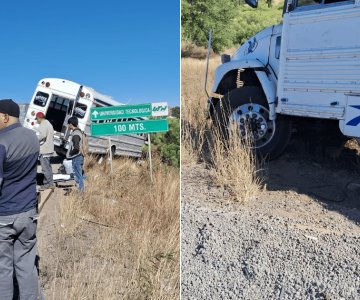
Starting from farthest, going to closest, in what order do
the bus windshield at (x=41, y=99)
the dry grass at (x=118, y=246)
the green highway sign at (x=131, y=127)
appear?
the bus windshield at (x=41, y=99)
the green highway sign at (x=131, y=127)
the dry grass at (x=118, y=246)

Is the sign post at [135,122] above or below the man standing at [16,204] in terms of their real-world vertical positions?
above

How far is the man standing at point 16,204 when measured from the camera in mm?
4188

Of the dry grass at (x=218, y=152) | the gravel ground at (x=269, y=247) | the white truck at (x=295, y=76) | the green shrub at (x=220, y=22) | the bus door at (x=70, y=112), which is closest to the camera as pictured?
the gravel ground at (x=269, y=247)

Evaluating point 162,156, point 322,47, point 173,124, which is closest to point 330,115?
point 322,47

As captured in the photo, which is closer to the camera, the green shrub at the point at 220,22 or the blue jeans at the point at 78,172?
the blue jeans at the point at 78,172

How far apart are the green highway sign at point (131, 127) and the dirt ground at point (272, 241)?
391 centimetres

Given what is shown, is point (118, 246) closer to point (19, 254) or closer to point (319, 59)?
point (19, 254)

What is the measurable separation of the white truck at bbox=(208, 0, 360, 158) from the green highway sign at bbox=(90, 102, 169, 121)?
103 inches

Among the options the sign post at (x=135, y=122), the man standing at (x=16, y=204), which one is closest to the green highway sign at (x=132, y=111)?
A: the sign post at (x=135, y=122)

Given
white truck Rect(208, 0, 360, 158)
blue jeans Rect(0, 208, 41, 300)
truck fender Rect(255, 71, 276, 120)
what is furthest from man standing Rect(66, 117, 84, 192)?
blue jeans Rect(0, 208, 41, 300)

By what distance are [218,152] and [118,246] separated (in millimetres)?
1797

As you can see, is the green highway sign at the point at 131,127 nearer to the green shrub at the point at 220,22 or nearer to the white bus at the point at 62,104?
the white bus at the point at 62,104

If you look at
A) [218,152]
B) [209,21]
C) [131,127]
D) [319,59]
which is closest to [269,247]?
[218,152]

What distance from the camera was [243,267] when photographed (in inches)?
175
